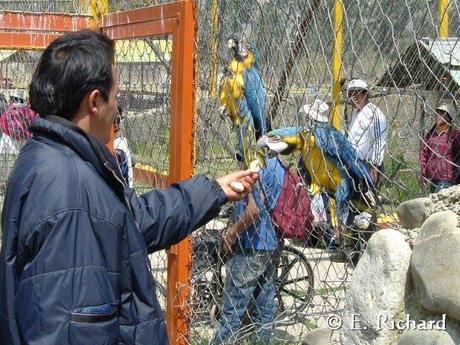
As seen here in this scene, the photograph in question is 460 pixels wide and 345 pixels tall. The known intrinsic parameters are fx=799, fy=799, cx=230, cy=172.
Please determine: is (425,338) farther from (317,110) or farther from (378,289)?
(317,110)

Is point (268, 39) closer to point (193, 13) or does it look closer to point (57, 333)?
point (193, 13)

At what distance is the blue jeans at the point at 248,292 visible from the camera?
136 inches

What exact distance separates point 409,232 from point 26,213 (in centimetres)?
101

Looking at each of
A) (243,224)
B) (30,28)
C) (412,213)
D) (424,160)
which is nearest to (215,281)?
(243,224)

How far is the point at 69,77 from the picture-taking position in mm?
2031

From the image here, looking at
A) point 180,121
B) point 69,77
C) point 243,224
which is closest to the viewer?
point 69,77

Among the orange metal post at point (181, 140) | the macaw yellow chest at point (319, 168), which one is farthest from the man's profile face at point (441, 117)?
the orange metal post at point (181, 140)

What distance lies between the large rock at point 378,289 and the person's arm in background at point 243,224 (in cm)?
114

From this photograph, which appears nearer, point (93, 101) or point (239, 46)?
point (93, 101)

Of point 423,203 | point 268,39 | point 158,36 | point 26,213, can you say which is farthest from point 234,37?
point 26,213

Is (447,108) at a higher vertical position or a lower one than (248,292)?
higher

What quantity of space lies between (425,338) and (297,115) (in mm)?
998

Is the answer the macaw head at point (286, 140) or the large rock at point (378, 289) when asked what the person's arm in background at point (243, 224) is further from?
the large rock at point (378, 289)

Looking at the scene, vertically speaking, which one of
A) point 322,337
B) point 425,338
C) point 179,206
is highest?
point 179,206
